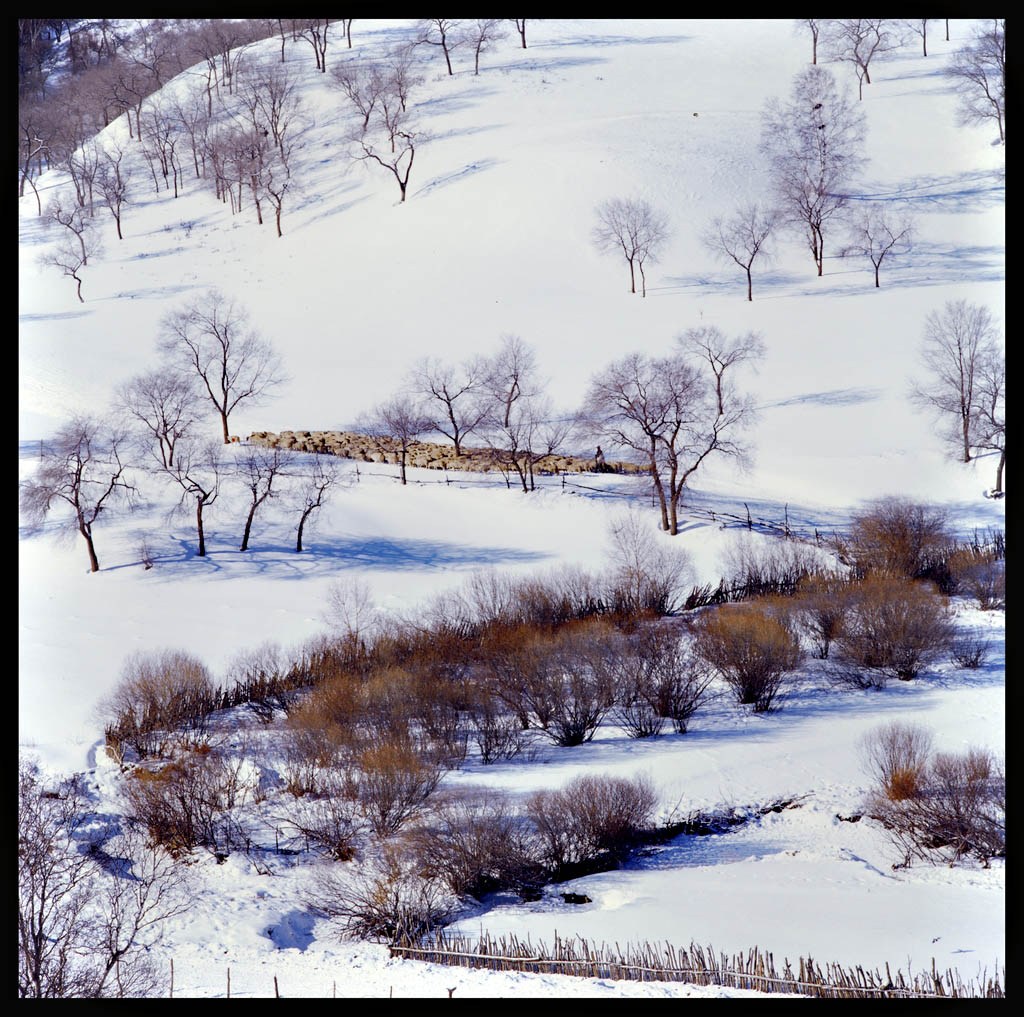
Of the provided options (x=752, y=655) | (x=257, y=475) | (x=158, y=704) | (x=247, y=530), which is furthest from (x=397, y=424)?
(x=752, y=655)

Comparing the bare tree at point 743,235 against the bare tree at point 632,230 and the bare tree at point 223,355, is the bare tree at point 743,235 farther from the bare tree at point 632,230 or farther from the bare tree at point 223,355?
the bare tree at point 223,355

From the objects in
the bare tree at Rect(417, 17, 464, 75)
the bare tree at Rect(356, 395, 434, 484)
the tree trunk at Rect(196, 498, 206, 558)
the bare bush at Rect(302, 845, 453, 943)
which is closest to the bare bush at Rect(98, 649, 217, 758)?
the bare bush at Rect(302, 845, 453, 943)

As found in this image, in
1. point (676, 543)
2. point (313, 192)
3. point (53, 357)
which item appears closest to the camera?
point (676, 543)

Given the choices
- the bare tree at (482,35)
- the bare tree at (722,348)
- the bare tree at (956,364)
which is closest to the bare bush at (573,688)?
the bare tree at (956,364)

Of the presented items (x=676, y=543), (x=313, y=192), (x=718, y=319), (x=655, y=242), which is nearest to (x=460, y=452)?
(x=676, y=543)

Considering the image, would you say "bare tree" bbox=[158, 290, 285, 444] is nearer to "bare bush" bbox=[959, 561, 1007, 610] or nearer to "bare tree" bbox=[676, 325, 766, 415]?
"bare tree" bbox=[676, 325, 766, 415]

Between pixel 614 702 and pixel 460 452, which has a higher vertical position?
pixel 460 452
